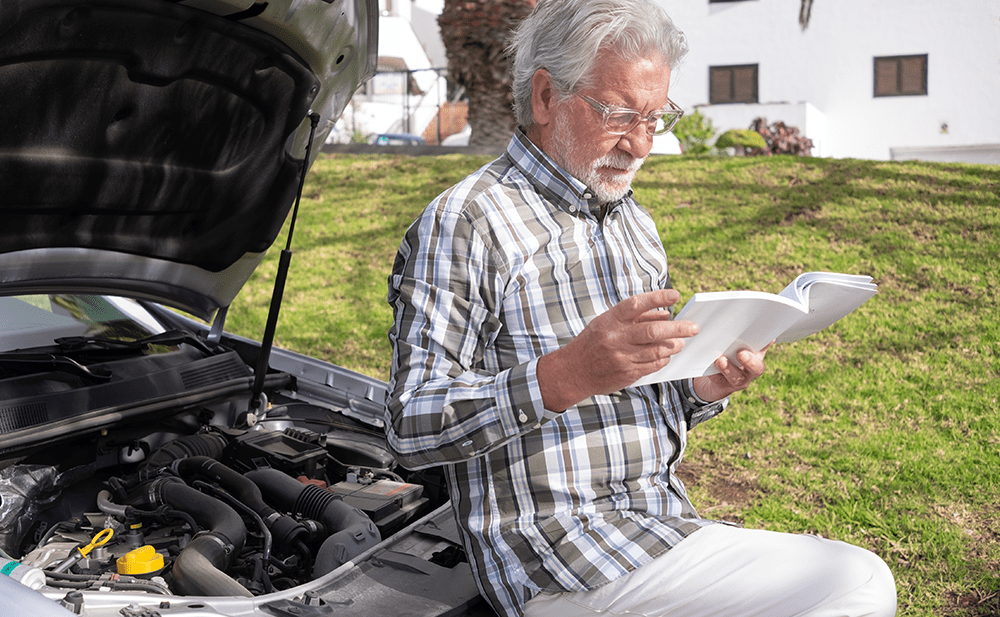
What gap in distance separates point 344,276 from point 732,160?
4213 mm

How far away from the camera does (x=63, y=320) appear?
9.57 ft

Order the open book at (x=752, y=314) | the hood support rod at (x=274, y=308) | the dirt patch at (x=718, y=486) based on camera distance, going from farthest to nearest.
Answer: the dirt patch at (x=718, y=486) < the hood support rod at (x=274, y=308) < the open book at (x=752, y=314)

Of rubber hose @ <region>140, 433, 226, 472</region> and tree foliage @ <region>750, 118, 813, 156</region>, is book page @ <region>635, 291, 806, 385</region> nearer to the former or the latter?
rubber hose @ <region>140, 433, 226, 472</region>

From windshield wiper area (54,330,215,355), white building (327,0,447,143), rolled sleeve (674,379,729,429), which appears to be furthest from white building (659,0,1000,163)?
rolled sleeve (674,379,729,429)

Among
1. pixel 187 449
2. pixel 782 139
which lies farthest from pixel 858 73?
pixel 187 449

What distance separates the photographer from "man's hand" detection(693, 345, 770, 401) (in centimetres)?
184

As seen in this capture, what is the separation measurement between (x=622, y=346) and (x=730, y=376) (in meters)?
0.62

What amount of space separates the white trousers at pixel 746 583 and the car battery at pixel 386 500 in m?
0.69

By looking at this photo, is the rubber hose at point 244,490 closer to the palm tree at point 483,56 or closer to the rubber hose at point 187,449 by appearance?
the rubber hose at point 187,449

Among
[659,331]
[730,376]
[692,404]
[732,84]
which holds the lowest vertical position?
[692,404]

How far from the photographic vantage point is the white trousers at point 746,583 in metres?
1.58

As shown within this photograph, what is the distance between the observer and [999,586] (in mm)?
3244

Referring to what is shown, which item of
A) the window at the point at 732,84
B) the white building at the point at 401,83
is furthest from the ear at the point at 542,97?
the window at the point at 732,84

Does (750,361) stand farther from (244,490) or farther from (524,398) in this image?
(244,490)
